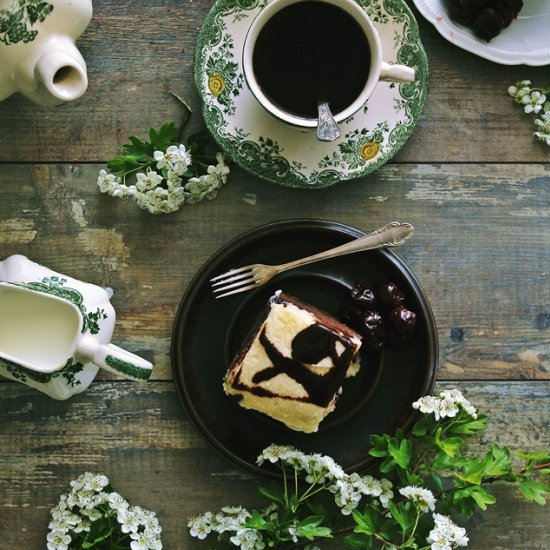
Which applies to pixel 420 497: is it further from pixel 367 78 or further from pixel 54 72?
pixel 54 72

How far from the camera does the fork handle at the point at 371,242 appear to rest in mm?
1414

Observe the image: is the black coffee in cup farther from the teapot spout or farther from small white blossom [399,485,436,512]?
small white blossom [399,485,436,512]

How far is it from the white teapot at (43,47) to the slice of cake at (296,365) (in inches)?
20.1

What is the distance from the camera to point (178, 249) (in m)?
1.49

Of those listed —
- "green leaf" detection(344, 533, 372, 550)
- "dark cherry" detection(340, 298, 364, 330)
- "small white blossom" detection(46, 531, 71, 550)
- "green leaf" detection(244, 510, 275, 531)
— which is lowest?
"small white blossom" detection(46, 531, 71, 550)

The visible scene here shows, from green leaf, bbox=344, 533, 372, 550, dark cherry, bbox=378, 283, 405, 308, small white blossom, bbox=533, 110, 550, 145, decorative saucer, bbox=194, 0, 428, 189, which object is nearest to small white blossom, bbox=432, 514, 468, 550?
green leaf, bbox=344, 533, 372, 550

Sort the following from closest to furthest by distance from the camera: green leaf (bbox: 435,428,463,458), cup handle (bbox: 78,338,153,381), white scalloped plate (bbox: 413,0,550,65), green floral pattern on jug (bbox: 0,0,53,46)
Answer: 1. green floral pattern on jug (bbox: 0,0,53,46)
2. cup handle (bbox: 78,338,153,381)
3. green leaf (bbox: 435,428,463,458)
4. white scalloped plate (bbox: 413,0,550,65)

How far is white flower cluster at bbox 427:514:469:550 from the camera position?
132cm

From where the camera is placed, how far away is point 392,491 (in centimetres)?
145

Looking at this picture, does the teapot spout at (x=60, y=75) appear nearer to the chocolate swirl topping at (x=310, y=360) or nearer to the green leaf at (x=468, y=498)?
the chocolate swirl topping at (x=310, y=360)

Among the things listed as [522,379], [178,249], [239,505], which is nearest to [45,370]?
[178,249]

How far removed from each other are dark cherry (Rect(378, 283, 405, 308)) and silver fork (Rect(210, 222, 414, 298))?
0.08 meters

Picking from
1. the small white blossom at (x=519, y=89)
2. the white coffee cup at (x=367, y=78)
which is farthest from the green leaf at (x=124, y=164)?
the small white blossom at (x=519, y=89)

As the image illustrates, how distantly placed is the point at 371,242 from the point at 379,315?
0.43 ft
